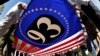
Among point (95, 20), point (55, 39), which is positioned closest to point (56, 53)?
point (55, 39)

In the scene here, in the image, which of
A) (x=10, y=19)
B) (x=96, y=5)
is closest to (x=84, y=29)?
(x=96, y=5)

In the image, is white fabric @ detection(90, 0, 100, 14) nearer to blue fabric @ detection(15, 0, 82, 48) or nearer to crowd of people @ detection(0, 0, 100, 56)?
crowd of people @ detection(0, 0, 100, 56)

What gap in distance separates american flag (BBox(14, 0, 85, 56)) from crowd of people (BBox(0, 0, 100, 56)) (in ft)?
0.16

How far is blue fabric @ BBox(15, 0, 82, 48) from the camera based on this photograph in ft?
13.0

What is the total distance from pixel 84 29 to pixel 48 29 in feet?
0.90

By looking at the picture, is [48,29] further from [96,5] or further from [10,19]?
[96,5]

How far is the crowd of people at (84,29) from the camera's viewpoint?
157 inches

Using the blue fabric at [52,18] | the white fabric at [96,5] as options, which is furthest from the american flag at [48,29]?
the white fabric at [96,5]

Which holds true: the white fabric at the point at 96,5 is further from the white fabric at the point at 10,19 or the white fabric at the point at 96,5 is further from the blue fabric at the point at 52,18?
the white fabric at the point at 10,19

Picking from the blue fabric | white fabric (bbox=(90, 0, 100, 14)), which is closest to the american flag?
the blue fabric

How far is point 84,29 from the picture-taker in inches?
161

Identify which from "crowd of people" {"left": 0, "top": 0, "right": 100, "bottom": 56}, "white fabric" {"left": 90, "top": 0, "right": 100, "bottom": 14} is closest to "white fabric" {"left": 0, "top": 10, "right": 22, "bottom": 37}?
"crowd of people" {"left": 0, "top": 0, "right": 100, "bottom": 56}

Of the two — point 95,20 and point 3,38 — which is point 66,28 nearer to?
point 95,20

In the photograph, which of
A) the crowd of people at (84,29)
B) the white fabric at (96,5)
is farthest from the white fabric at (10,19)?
the white fabric at (96,5)
